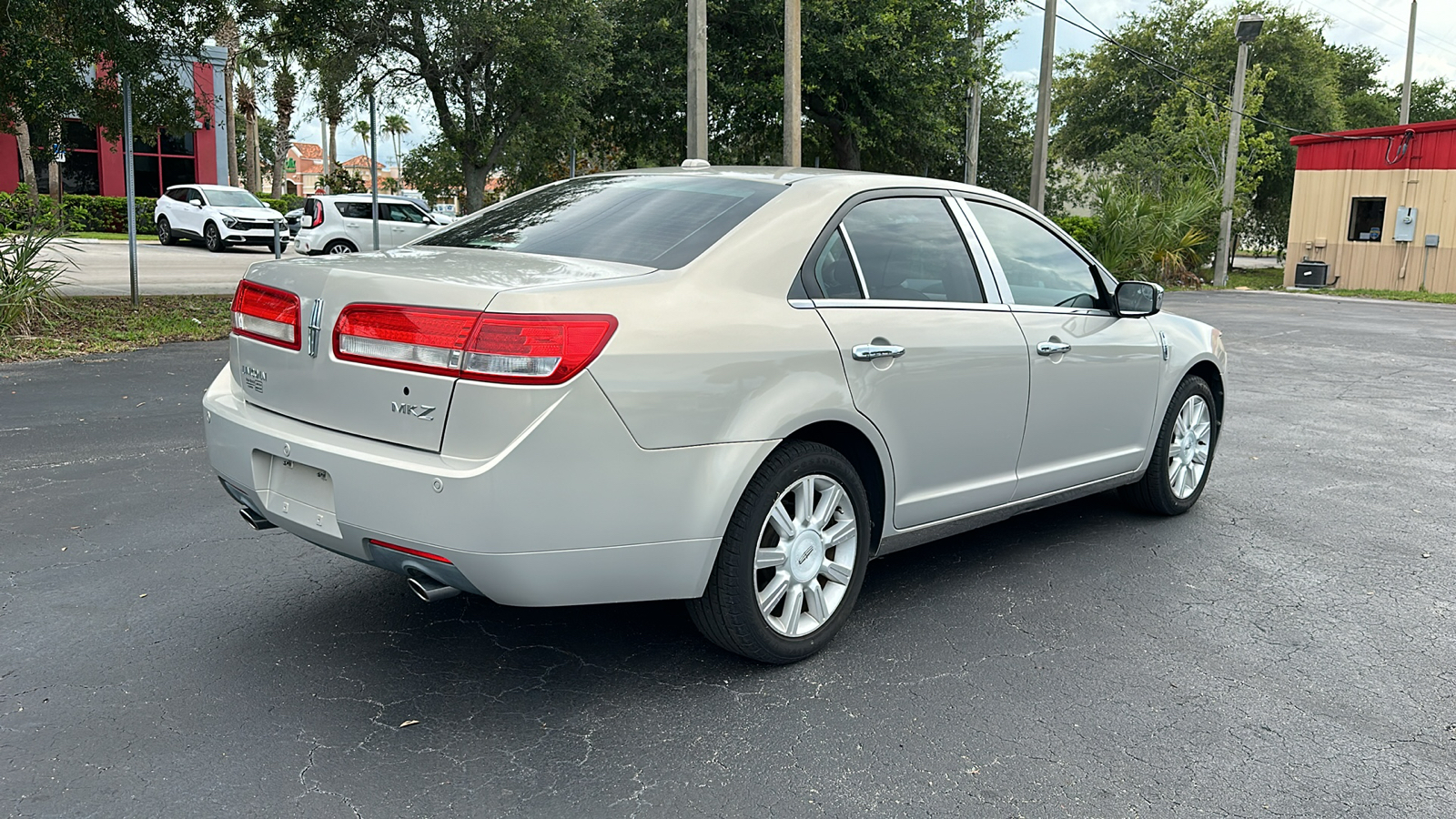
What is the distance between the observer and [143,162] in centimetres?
3484

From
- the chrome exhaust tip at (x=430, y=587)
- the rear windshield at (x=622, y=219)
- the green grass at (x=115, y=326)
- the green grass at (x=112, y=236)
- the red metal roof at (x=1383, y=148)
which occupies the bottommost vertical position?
the green grass at (x=115, y=326)

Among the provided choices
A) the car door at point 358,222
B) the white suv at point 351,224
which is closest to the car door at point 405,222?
the white suv at point 351,224

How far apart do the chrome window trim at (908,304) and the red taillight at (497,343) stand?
0.92 metres

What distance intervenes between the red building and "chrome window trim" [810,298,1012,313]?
31863 mm

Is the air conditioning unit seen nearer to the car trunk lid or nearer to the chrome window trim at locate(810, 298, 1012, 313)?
the chrome window trim at locate(810, 298, 1012, 313)

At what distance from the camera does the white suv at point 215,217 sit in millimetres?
27156

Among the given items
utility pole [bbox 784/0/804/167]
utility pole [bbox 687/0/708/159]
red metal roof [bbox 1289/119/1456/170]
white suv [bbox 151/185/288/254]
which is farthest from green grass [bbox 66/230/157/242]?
red metal roof [bbox 1289/119/1456/170]

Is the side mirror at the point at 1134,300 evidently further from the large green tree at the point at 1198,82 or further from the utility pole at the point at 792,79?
the large green tree at the point at 1198,82

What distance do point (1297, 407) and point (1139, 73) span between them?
37.2 metres

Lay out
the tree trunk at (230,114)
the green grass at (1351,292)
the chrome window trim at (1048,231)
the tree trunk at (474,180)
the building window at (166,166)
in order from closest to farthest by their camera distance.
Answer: the chrome window trim at (1048,231) < the tree trunk at (474,180) < the green grass at (1351,292) < the tree trunk at (230,114) < the building window at (166,166)

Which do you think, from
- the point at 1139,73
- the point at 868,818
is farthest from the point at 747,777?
the point at 1139,73

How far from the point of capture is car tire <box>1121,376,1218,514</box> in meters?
5.45

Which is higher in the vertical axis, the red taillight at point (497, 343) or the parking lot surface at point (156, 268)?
the red taillight at point (497, 343)

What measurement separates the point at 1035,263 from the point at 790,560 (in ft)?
6.32
